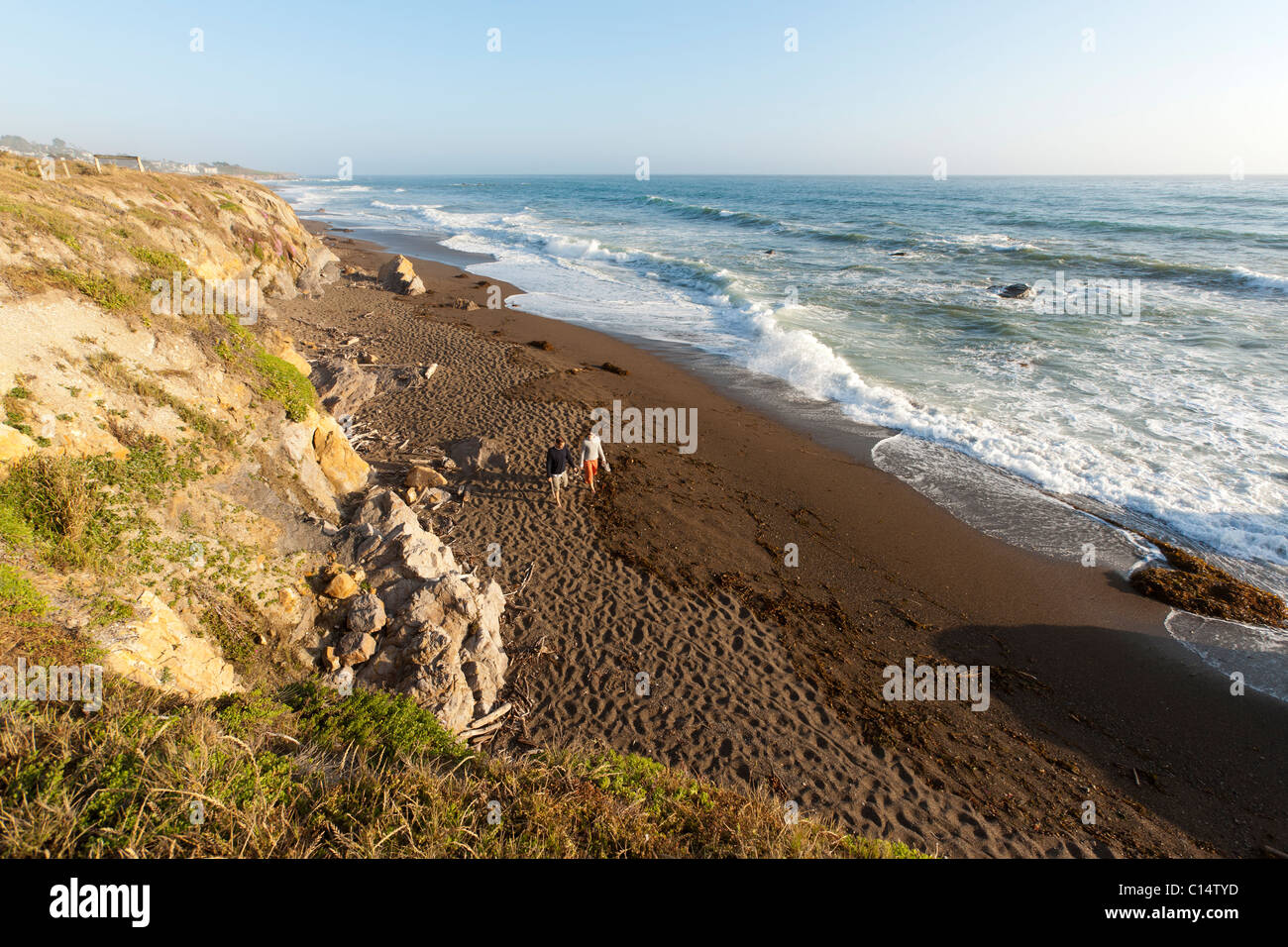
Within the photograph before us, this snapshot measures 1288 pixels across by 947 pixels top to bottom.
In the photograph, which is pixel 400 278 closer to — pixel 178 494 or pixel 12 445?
pixel 178 494

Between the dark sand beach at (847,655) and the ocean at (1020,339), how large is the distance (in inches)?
94.8

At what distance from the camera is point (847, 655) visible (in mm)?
8492

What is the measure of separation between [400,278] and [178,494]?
23353mm

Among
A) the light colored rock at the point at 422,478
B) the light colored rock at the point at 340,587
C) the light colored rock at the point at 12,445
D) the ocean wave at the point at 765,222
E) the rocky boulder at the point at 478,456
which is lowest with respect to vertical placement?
the light colored rock at the point at 340,587

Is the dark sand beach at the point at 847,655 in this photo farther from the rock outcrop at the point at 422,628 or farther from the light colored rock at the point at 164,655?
the light colored rock at the point at 164,655

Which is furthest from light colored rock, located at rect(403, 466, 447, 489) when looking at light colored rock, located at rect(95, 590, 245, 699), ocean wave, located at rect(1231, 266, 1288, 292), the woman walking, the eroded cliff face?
ocean wave, located at rect(1231, 266, 1288, 292)

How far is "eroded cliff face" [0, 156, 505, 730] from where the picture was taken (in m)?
5.64

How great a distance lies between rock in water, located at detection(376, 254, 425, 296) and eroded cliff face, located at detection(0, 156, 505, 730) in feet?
53.5

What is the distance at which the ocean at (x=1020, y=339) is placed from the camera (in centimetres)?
1224

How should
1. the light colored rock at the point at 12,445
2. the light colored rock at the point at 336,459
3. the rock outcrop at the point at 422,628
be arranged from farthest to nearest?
the light colored rock at the point at 336,459
the rock outcrop at the point at 422,628
the light colored rock at the point at 12,445

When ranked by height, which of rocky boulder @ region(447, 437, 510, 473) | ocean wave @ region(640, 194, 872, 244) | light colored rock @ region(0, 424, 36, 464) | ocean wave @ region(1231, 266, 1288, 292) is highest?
ocean wave @ region(640, 194, 872, 244)

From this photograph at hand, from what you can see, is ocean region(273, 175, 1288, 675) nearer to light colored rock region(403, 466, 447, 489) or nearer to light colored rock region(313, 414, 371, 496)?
light colored rock region(403, 466, 447, 489)

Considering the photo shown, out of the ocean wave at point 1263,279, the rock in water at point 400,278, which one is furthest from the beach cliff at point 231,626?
the ocean wave at point 1263,279
